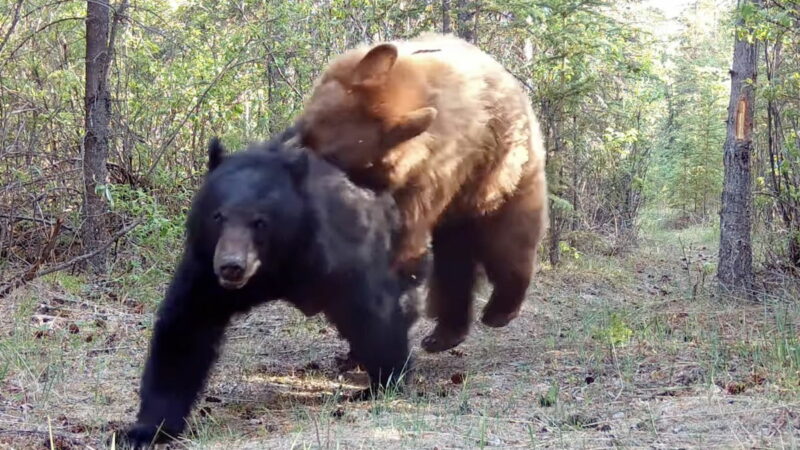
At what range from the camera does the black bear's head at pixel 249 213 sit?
12.1 ft

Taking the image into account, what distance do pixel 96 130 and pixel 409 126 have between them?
4063mm

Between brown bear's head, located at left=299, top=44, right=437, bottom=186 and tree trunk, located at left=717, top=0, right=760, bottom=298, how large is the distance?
4.15 m

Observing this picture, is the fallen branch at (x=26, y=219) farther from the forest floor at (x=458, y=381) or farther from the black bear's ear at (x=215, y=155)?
the black bear's ear at (x=215, y=155)

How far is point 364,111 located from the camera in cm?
489

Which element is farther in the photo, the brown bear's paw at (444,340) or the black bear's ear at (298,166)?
the brown bear's paw at (444,340)

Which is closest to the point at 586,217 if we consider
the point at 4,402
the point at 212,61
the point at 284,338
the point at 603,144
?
the point at 603,144

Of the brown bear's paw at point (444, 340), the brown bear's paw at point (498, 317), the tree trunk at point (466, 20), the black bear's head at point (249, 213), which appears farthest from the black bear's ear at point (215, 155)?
the tree trunk at point (466, 20)

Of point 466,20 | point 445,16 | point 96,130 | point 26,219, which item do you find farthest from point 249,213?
point 466,20

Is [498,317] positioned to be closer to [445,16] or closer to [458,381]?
[458,381]

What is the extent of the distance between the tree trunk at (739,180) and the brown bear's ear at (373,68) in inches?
173

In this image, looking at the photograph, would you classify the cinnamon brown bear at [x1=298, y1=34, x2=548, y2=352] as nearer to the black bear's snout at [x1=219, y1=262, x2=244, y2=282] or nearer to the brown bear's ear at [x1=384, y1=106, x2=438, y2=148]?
the brown bear's ear at [x1=384, y1=106, x2=438, y2=148]

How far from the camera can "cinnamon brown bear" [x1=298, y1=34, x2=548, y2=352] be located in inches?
192

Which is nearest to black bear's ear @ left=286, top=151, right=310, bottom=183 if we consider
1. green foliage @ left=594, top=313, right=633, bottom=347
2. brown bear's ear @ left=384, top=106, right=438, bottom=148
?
brown bear's ear @ left=384, top=106, right=438, bottom=148

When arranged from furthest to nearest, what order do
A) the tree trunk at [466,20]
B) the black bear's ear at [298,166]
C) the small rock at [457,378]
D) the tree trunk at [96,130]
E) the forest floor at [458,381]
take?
1. the tree trunk at [466,20]
2. the tree trunk at [96,130]
3. the small rock at [457,378]
4. the black bear's ear at [298,166]
5. the forest floor at [458,381]
